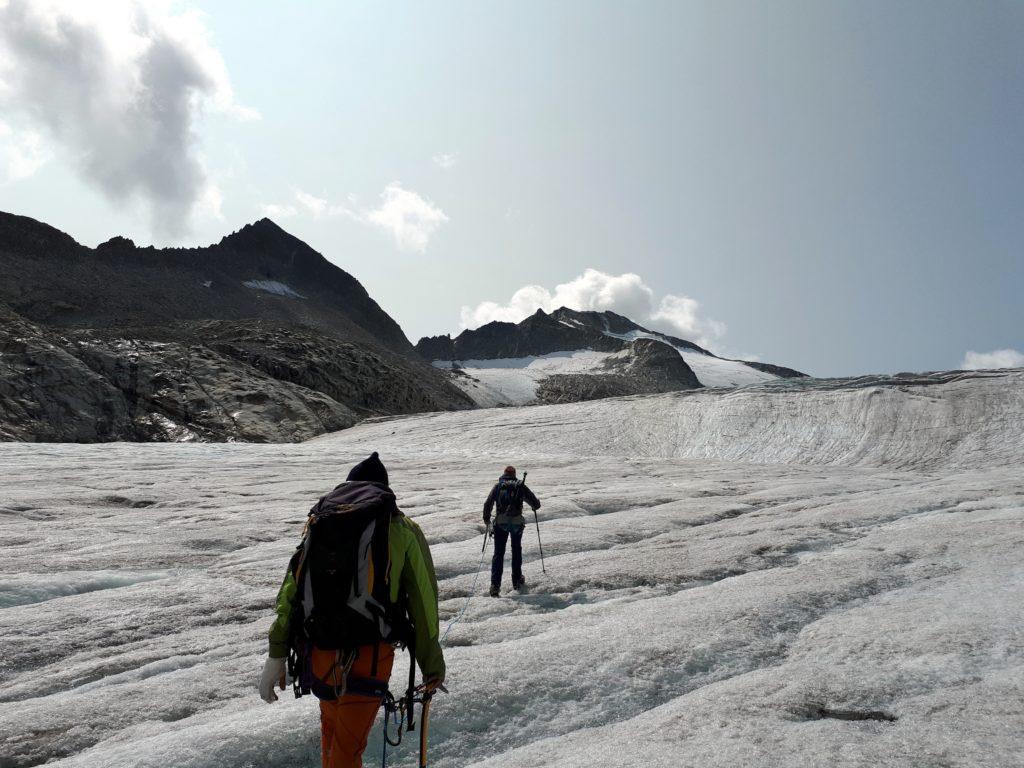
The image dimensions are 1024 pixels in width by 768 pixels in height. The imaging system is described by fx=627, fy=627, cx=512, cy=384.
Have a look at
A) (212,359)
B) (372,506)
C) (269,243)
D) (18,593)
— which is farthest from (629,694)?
(269,243)

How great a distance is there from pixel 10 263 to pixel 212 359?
240ft

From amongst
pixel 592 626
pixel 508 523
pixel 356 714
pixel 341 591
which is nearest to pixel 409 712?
pixel 356 714

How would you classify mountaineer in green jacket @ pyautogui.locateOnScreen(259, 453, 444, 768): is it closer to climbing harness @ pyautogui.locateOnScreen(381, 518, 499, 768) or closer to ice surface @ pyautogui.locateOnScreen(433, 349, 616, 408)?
climbing harness @ pyautogui.locateOnScreen(381, 518, 499, 768)

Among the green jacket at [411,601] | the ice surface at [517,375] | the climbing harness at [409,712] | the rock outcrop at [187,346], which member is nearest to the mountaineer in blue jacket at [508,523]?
the climbing harness at [409,712]

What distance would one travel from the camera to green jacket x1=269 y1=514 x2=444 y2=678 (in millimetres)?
4195

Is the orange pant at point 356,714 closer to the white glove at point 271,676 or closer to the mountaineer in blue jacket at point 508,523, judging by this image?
the white glove at point 271,676

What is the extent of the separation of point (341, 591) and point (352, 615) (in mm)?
175

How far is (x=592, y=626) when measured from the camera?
859 cm

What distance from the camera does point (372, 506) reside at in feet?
13.4

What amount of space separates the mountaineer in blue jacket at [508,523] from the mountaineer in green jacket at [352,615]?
21.2 feet

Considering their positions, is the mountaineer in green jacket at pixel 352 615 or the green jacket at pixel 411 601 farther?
the green jacket at pixel 411 601

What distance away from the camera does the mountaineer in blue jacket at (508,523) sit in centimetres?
1070

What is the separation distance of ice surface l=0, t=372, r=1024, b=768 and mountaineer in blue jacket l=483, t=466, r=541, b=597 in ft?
1.51

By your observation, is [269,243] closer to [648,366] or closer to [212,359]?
[648,366]
